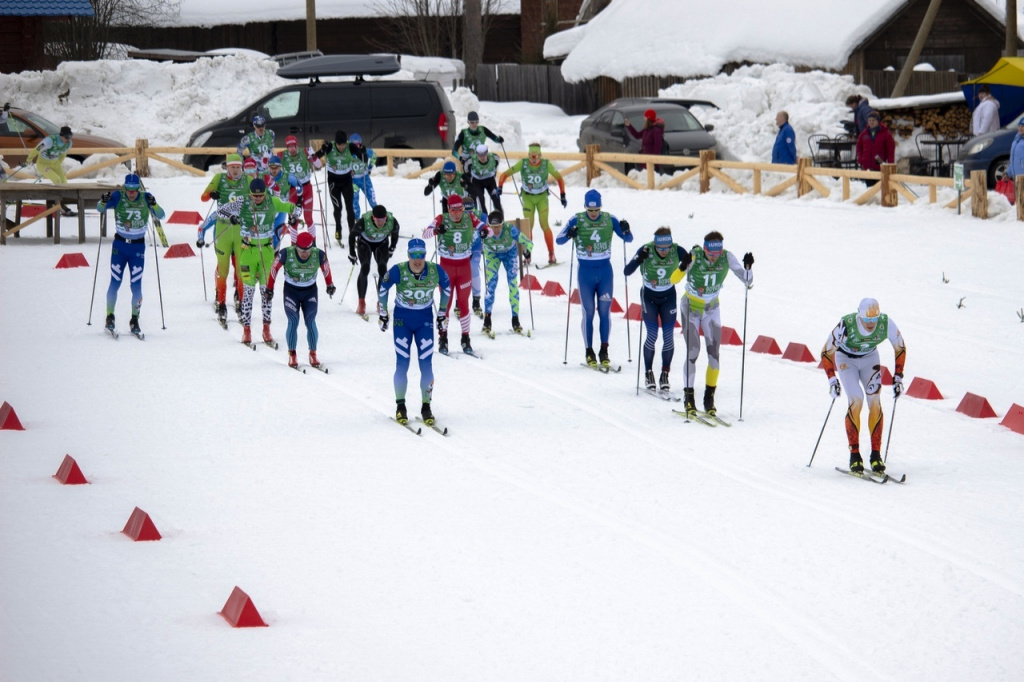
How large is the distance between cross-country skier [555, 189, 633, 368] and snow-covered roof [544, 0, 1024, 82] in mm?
20458

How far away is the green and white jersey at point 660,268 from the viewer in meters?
14.1

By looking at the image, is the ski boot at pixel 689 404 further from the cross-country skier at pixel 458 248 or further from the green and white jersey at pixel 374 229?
the green and white jersey at pixel 374 229

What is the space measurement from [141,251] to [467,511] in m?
8.09

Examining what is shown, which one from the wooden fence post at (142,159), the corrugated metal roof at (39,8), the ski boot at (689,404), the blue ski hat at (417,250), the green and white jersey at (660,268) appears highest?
the corrugated metal roof at (39,8)

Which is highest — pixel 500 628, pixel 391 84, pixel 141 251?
pixel 391 84

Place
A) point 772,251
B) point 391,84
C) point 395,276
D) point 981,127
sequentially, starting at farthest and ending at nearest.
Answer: point 391,84, point 981,127, point 772,251, point 395,276

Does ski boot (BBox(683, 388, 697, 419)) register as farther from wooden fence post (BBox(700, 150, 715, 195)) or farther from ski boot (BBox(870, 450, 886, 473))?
wooden fence post (BBox(700, 150, 715, 195))

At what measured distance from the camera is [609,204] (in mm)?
25469

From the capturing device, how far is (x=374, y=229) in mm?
17109

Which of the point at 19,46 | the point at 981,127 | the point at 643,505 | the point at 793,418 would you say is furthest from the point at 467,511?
the point at 19,46

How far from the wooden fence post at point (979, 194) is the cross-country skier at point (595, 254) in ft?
28.0

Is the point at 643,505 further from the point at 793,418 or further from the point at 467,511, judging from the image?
the point at 793,418

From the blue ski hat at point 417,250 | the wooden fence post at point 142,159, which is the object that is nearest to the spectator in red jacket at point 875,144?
the blue ski hat at point 417,250

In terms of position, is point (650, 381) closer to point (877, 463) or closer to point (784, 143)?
point (877, 463)
